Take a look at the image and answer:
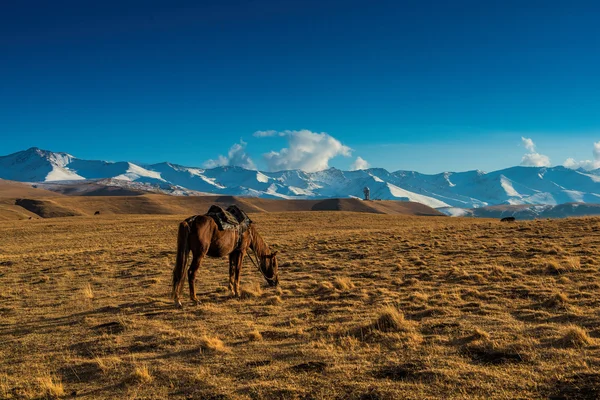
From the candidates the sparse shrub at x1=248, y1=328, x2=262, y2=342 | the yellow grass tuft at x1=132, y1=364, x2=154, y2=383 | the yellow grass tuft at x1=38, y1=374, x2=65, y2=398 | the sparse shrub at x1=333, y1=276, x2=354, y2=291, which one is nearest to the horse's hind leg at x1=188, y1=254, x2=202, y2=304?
the sparse shrub at x1=248, y1=328, x2=262, y2=342

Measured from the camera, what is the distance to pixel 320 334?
8.88 m

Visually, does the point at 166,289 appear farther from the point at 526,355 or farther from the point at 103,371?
the point at 526,355

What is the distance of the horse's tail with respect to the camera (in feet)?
38.8

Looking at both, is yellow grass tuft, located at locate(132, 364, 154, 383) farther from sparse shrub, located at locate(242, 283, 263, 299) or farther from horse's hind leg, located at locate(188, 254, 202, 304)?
sparse shrub, located at locate(242, 283, 263, 299)

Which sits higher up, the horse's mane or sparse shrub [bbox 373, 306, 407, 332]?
the horse's mane

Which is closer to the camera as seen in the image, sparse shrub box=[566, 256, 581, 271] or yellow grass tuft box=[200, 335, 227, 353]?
yellow grass tuft box=[200, 335, 227, 353]

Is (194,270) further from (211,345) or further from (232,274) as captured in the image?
(211,345)

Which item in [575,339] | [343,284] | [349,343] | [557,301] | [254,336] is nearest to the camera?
[575,339]


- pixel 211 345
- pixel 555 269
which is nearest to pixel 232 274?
pixel 211 345

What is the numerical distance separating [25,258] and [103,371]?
2397 cm

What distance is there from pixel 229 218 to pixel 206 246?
136cm

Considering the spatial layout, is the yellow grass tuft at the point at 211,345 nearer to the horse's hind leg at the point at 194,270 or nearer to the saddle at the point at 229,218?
the horse's hind leg at the point at 194,270

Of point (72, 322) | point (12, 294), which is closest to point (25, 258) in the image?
point (12, 294)

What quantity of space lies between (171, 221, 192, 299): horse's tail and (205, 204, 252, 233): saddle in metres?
1.05
